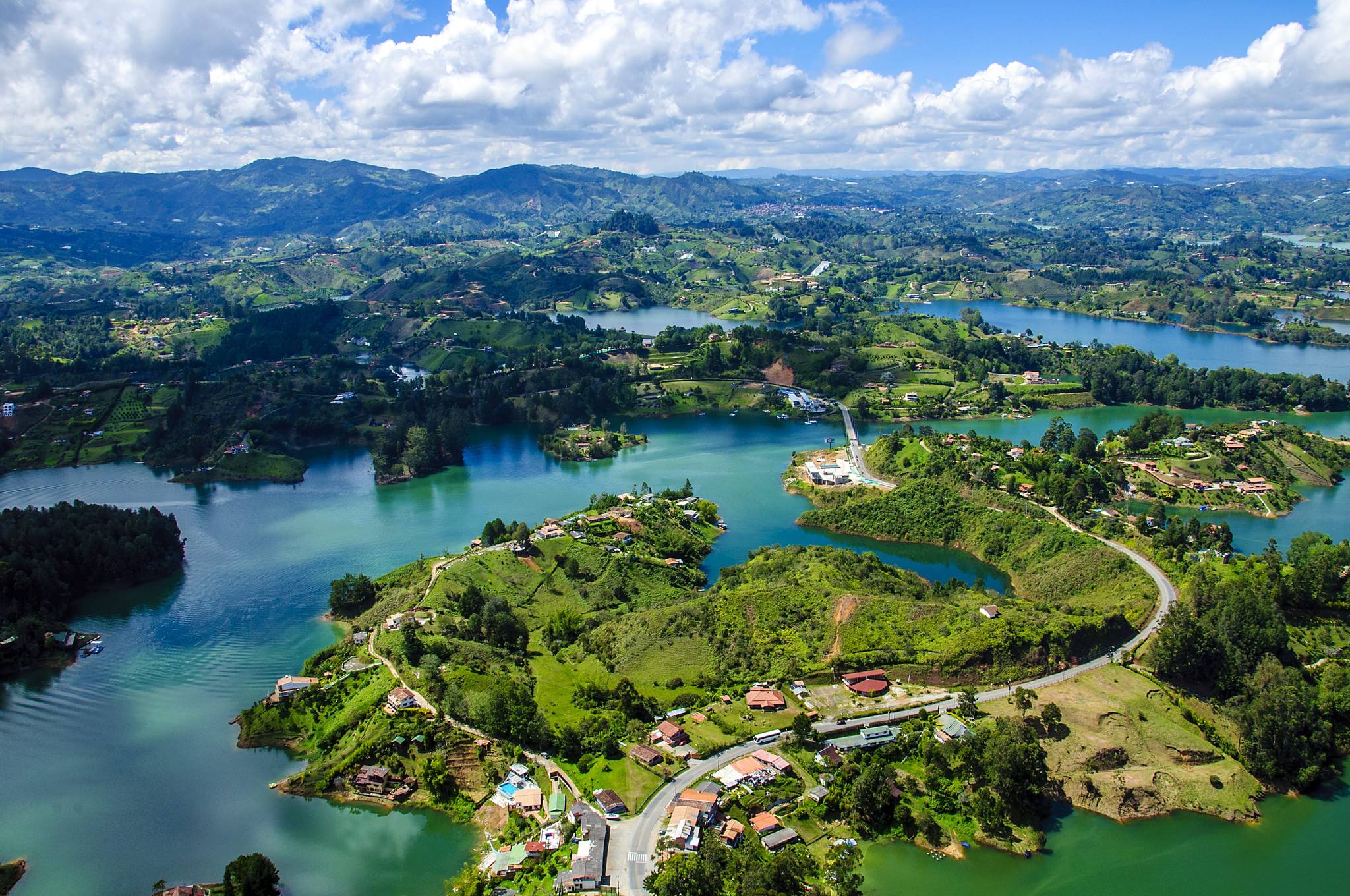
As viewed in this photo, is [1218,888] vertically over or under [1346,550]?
under

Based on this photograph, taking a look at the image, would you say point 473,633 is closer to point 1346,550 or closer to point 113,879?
point 113,879

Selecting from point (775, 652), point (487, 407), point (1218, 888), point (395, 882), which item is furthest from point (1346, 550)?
point (487, 407)

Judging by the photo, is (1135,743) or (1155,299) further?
(1155,299)

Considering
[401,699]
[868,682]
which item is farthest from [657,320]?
[401,699]

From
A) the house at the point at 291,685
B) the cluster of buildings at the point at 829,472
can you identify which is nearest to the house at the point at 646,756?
the house at the point at 291,685

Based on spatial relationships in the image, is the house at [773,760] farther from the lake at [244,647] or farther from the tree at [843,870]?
the lake at [244,647]

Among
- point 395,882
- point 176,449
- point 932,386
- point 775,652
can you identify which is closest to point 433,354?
point 176,449

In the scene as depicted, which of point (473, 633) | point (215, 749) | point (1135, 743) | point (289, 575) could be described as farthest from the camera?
point (289, 575)

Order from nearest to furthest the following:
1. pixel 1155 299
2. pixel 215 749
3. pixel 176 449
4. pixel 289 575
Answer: pixel 215 749, pixel 289 575, pixel 176 449, pixel 1155 299
